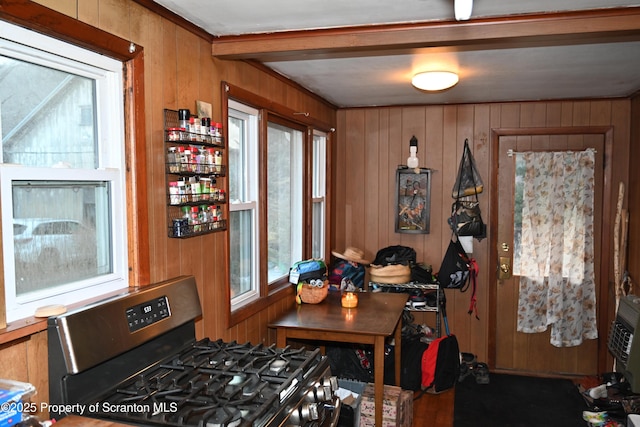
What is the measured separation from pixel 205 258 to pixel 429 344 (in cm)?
218

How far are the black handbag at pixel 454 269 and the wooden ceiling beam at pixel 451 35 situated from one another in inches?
88.5

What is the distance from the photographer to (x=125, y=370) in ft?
5.73

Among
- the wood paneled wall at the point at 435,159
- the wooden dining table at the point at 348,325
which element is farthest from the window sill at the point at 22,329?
the wood paneled wall at the point at 435,159

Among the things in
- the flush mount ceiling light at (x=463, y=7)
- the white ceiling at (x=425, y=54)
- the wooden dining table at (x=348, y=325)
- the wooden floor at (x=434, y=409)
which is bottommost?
the wooden floor at (x=434, y=409)

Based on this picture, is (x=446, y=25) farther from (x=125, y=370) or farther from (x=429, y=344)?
(x=429, y=344)

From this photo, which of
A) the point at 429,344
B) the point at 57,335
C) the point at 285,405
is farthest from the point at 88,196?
the point at 429,344

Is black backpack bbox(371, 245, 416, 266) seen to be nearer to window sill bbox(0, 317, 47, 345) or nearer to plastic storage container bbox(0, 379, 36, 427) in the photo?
window sill bbox(0, 317, 47, 345)

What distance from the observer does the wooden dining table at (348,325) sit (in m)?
2.86

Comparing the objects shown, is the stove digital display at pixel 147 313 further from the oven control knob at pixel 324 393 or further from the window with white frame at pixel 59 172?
the oven control knob at pixel 324 393

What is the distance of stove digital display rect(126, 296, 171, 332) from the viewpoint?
5.79ft

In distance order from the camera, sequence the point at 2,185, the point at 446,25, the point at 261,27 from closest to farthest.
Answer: the point at 2,185
the point at 446,25
the point at 261,27

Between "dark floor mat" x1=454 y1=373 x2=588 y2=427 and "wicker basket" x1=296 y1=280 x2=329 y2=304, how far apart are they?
122cm

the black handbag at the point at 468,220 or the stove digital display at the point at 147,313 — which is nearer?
the stove digital display at the point at 147,313

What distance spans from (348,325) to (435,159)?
2040 mm
